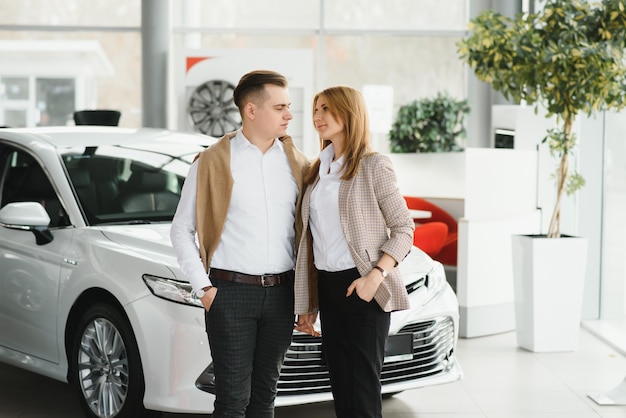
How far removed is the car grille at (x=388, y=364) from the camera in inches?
154

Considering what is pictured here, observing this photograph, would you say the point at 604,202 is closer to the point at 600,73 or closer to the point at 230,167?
the point at 600,73

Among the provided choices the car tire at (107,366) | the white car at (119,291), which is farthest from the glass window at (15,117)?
the car tire at (107,366)

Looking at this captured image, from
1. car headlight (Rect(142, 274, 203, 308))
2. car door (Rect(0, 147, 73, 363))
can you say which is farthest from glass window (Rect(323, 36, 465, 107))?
car headlight (Rect(142, 274, 203, 308))

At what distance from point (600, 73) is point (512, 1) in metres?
5.53

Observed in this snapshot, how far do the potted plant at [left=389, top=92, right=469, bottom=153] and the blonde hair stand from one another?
809 cm

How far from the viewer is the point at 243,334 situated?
299 centimetres

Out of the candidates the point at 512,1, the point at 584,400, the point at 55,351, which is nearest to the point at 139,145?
the point at 55,351

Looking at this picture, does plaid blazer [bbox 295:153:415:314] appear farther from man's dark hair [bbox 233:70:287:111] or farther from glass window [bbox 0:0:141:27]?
glass window [bbox 0:0:141:27]

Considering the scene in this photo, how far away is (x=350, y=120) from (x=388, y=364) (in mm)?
1498

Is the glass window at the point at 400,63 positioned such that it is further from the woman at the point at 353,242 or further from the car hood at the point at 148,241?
the woman at the point at 353,242

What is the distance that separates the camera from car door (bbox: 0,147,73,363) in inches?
173

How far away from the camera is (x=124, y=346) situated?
399 cm

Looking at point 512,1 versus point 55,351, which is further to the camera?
point 512,1

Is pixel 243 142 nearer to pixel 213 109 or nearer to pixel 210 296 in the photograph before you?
pixel 210 296
